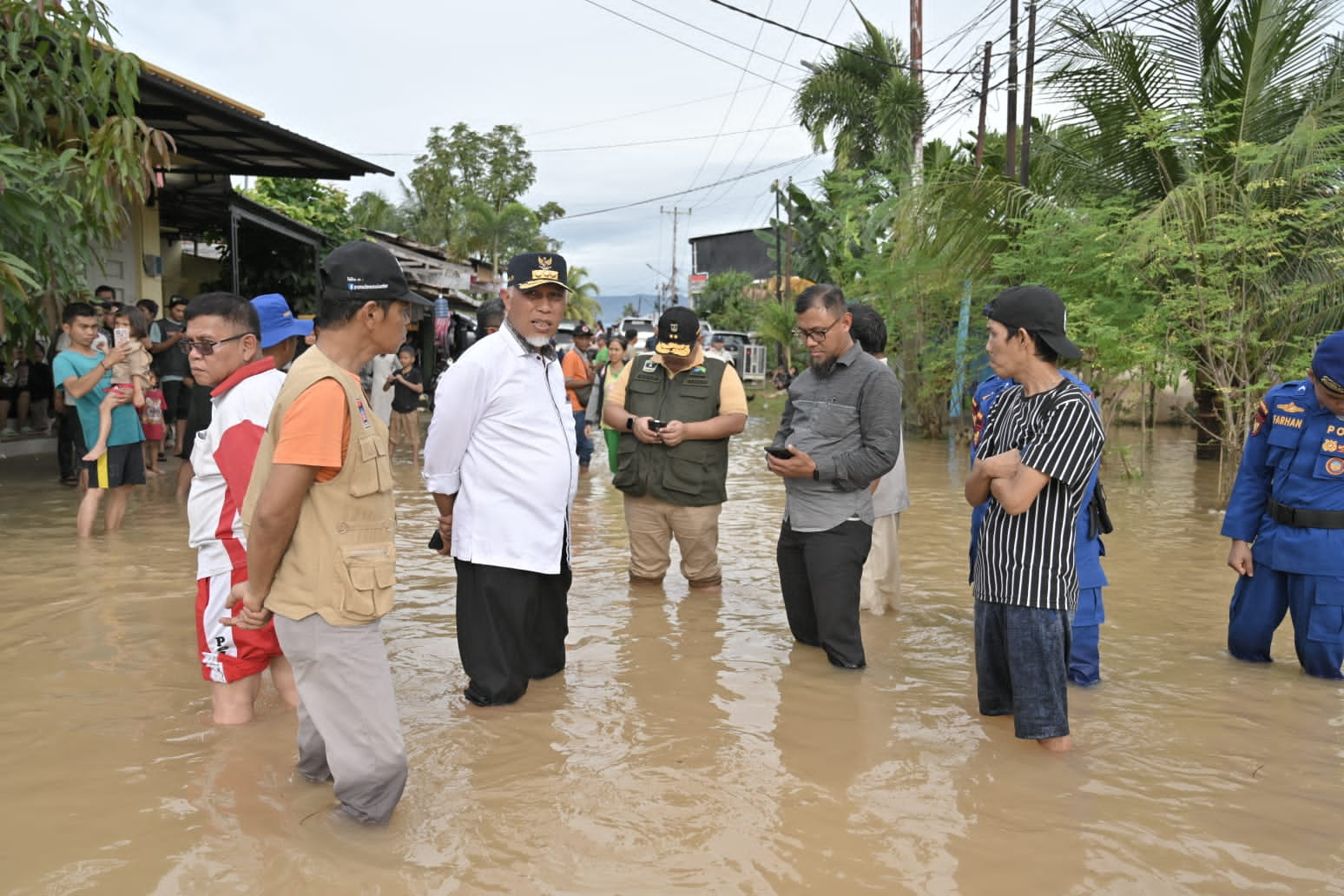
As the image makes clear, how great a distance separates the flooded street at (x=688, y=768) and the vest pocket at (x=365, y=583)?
2.61 ft

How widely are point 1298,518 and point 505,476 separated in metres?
3.81

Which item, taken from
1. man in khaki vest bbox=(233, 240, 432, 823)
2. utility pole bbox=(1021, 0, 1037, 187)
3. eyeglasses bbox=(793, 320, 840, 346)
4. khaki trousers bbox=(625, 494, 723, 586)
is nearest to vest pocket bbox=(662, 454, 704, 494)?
khaki trousers bbox=(625, 494, 723, 586)

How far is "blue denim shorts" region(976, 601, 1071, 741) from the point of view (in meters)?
4.08

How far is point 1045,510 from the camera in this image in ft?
13.3

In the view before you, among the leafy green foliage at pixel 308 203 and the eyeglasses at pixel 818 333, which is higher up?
the leafy green foliage at pixel 308 203

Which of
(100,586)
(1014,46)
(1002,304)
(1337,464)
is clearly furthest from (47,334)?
(1014,46)

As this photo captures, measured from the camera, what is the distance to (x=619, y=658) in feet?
18.2

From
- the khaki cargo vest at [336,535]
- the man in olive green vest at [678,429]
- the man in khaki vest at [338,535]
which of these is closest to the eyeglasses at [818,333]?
the man in olive green vest at [678,429]

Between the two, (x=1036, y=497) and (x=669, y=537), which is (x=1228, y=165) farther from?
(x=1036, y=497)

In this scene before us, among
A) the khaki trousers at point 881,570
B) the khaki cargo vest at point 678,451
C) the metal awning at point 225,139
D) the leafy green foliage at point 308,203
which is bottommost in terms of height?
the khaki trousers at point 881,570

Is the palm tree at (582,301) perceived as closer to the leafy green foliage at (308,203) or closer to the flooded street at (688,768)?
the leafy green foliage at (308,203)

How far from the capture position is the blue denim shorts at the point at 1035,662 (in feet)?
13.4

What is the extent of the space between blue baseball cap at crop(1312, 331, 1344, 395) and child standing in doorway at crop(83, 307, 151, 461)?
765cm

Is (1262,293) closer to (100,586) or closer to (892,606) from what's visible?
(892,606)
